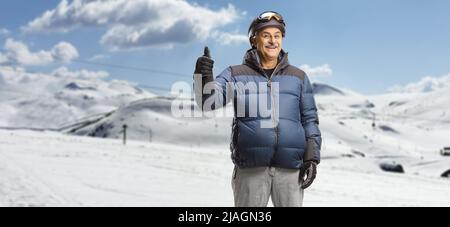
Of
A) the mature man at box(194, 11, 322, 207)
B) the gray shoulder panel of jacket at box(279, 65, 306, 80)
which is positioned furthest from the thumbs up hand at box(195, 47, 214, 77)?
the gray shoulder panel of jacket at box(279, 65, 306, 80)

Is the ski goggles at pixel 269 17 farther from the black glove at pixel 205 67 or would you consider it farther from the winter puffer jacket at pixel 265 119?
the black glove at pixel 205 67

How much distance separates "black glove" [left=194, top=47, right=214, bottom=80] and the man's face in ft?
1.68

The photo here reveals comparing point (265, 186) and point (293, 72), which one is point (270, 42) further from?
point (265, 186)

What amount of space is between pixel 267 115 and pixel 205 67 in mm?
623

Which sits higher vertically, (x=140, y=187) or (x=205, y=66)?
(x=205, y=66)

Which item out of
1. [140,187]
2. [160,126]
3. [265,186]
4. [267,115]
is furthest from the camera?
[160,126]

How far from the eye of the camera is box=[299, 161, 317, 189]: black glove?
13.6 ft

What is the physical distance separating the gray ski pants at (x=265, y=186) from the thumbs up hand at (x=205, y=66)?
86 centimetres

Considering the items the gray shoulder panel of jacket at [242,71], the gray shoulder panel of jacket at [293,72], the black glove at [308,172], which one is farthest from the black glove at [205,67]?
the black glove at [308,172]

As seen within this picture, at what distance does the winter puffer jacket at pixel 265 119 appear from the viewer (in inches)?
156

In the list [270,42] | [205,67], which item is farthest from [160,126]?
[205,67]

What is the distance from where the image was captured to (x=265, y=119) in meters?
4.02
